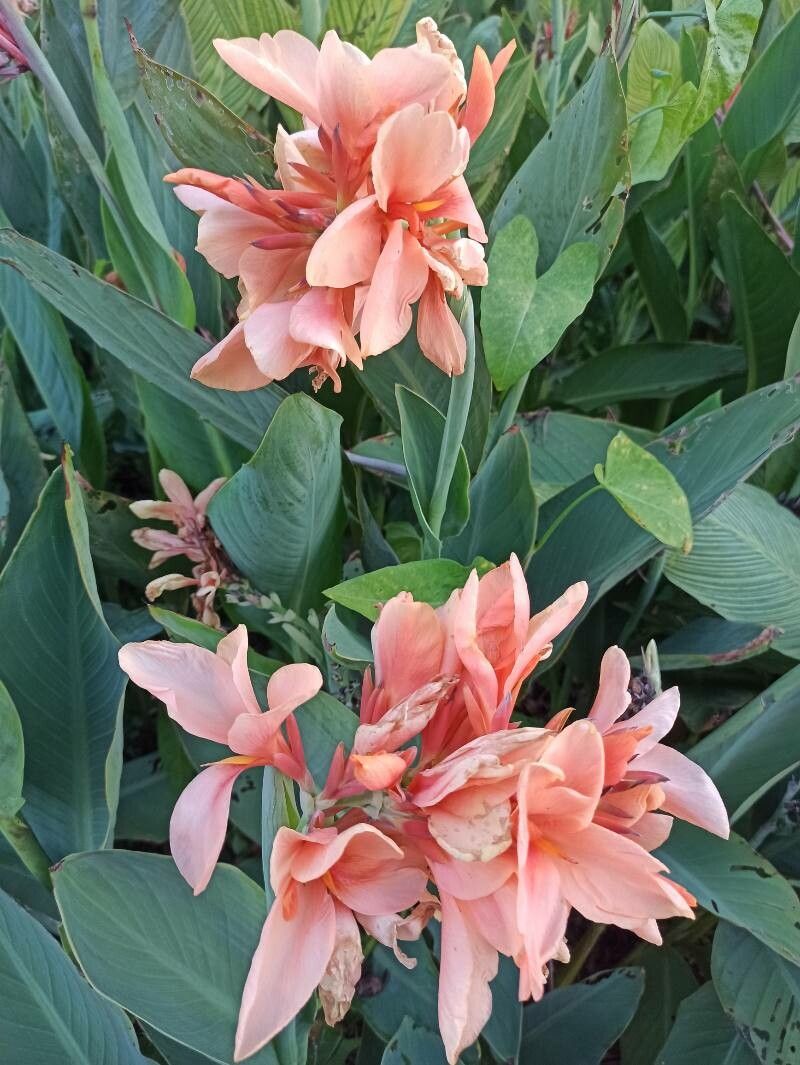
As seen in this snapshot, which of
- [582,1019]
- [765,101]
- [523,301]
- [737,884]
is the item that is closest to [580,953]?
[582,1019]

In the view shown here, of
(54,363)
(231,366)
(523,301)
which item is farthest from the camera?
(54,363)

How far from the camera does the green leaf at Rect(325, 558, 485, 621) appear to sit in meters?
0.45

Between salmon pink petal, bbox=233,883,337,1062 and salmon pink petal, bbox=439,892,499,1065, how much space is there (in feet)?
0.15

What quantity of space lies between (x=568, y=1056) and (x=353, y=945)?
13.4 inches

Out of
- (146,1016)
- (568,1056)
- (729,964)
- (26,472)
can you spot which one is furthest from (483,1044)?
(26,472)

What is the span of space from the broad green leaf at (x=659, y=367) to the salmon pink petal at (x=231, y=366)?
0.45 meters

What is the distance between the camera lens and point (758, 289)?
2.42ft

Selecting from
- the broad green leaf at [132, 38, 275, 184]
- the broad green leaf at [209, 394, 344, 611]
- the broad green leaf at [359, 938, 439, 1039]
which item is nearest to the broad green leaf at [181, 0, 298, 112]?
the broad green leaf at [132, 38, 275, 184]

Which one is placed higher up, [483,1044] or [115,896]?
[115,896]

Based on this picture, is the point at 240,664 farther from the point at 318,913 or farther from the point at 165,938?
the point at 165,938

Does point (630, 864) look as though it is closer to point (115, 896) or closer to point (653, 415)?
point (115, 896)

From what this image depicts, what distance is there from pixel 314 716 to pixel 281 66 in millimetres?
329

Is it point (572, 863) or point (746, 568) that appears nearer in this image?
point (572, 863)

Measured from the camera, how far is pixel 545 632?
0.34 m
